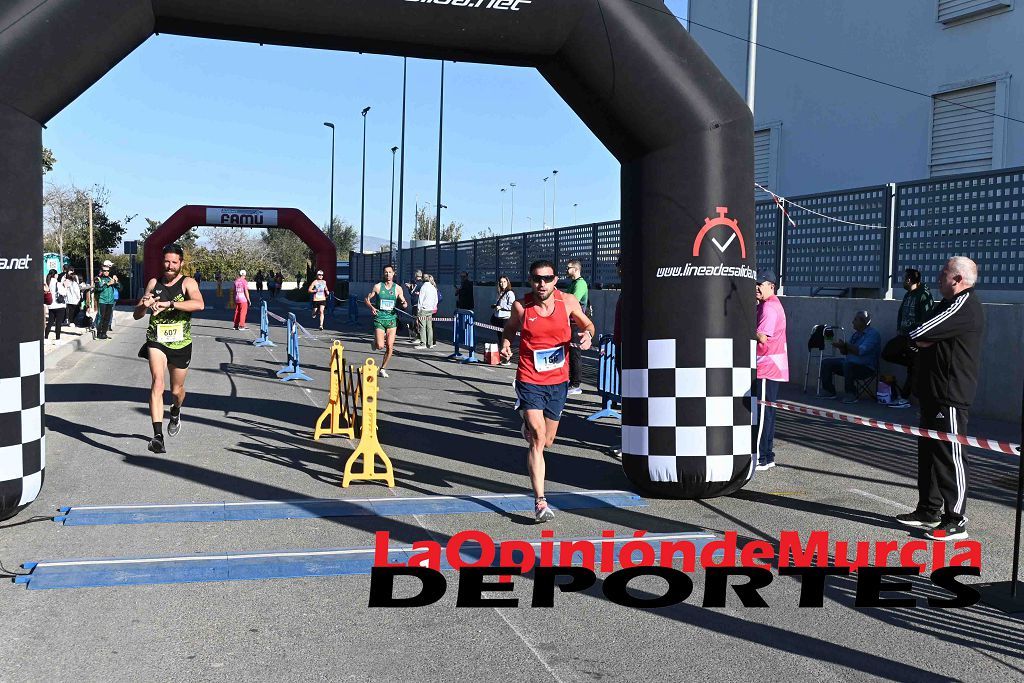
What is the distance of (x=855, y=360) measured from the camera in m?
13.7

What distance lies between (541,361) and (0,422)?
11.4ft

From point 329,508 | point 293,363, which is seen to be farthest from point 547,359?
point 293,363

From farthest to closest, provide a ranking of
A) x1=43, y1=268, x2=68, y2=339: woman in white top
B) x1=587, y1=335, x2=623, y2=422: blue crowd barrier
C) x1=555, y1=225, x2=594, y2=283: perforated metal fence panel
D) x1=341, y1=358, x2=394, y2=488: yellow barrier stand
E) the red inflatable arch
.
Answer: the red inflatable arch
x1=555, y1=225, x2=594, y2=283: perforated metal fence panel
x1=43, y1=268, x2=68, y2=339: woman in white top
x1=587, y1=335, x2=623, y2=422: blue crowd barrier
x1=341, y1=358, x2=394, y2=488: yellow barrier stand

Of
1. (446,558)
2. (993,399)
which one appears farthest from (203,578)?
(993,399)

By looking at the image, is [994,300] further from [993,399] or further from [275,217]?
[275,217]

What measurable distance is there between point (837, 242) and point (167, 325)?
10.2 m

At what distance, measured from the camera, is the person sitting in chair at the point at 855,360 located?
13.6 m

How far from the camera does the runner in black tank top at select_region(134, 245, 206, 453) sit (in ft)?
29.9

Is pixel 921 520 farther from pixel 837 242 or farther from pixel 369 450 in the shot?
pixel 837 242

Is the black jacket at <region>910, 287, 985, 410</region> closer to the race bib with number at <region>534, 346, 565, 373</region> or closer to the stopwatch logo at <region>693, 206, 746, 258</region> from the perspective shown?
the stopwatch logo at <region>693, 206, 746, 258</region>

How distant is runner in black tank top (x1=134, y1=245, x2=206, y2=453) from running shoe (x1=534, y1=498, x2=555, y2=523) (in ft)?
13.3

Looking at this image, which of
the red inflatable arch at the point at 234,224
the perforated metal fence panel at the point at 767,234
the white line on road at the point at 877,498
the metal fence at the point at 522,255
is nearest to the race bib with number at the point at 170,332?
the white line on road at the point at 877,498

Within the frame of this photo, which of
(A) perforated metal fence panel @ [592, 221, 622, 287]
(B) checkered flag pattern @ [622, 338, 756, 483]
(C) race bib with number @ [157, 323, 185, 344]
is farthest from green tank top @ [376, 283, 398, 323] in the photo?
(B) checkered flag pattern @ [622, 338, 756, 483]

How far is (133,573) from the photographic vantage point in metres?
5.39
